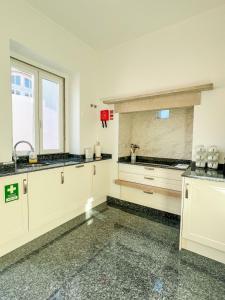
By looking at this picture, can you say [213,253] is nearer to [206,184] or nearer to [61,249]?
[206,184]

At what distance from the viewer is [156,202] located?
2.83 meters

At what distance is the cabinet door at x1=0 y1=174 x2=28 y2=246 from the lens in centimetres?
177

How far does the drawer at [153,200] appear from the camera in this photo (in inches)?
105

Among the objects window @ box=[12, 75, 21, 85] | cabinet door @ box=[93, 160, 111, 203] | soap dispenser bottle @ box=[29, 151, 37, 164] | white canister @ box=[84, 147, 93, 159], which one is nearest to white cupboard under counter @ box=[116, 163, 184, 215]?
cabinet door @ box=[93, 160, 111, 203]

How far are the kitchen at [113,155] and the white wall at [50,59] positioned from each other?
15mm

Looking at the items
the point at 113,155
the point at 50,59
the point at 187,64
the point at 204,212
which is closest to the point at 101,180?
the point at 113,155

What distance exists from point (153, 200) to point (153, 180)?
1.13ft

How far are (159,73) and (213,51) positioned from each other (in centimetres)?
74

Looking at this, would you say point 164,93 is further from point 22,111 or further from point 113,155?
point 22,111

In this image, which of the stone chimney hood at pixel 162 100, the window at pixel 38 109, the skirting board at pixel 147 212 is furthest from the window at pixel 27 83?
the skirting board at pixel 147 212

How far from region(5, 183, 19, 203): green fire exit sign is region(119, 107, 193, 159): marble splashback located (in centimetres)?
185

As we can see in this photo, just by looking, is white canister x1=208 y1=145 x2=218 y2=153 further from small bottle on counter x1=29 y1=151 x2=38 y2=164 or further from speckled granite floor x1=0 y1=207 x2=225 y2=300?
small bottle on counter x1=29 y1=151 x2=38 y2=164

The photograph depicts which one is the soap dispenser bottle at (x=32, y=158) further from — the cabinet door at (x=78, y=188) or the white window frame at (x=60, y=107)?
the cabinet door at (x=78, y=188)

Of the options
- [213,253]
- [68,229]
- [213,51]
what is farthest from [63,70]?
[213,253]
